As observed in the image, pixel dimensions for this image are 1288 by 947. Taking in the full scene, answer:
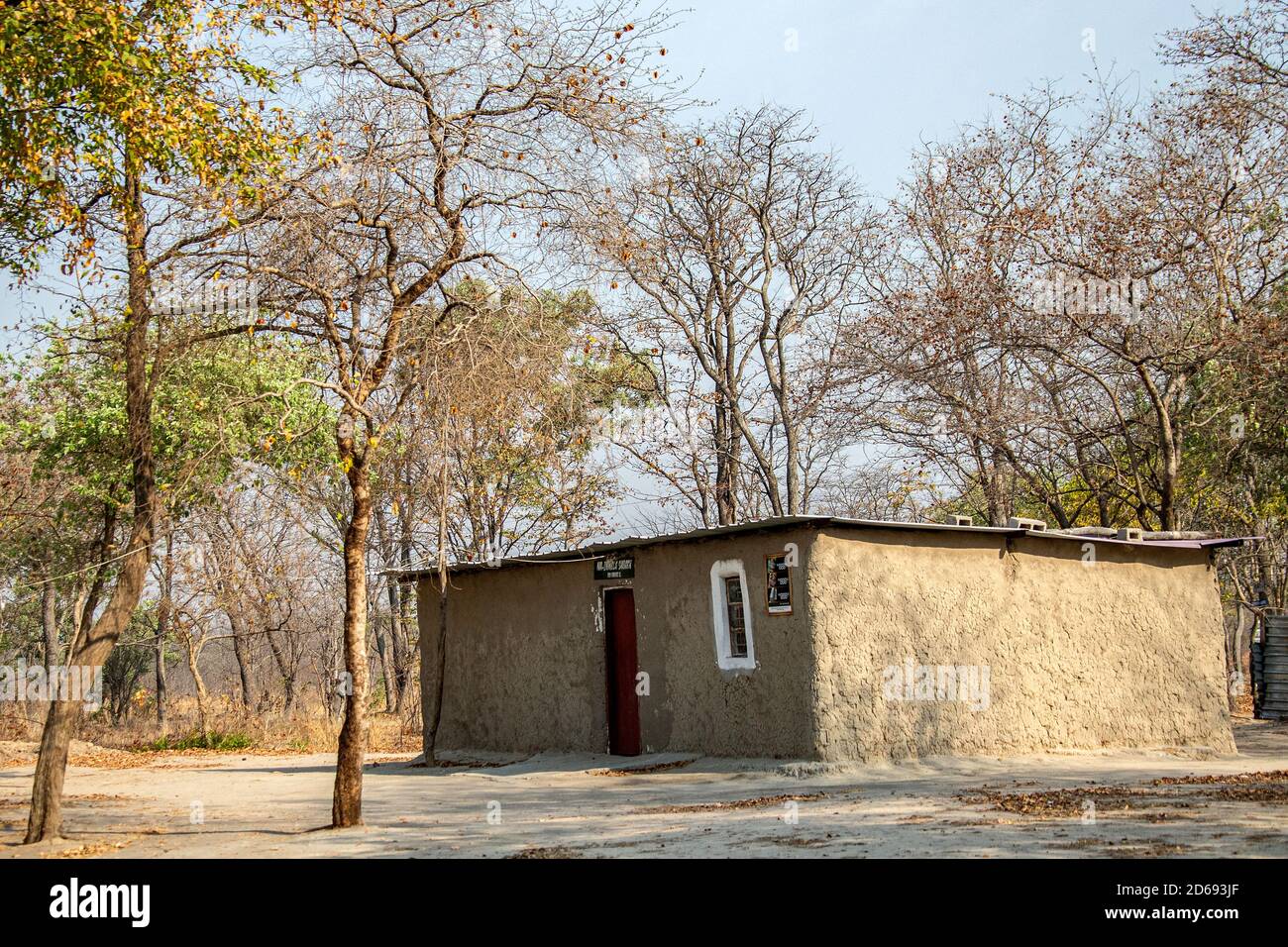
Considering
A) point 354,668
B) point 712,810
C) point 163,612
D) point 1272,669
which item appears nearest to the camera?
point 354,668

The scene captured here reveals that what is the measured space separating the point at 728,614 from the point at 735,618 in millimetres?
109

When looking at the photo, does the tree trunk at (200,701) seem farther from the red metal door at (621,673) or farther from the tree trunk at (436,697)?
the red metal door at (621,673)

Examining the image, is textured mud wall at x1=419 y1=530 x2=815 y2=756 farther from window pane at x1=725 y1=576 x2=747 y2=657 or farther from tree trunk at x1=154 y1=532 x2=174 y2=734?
tree trunk at x1=154 y1=532 x2=174 y2=734

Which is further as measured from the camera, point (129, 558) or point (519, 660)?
point (519, 660)

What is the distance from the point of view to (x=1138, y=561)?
678 inches

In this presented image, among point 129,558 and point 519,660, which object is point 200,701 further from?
point 129,558

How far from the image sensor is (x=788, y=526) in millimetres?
14500

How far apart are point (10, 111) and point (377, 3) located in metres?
3.31
